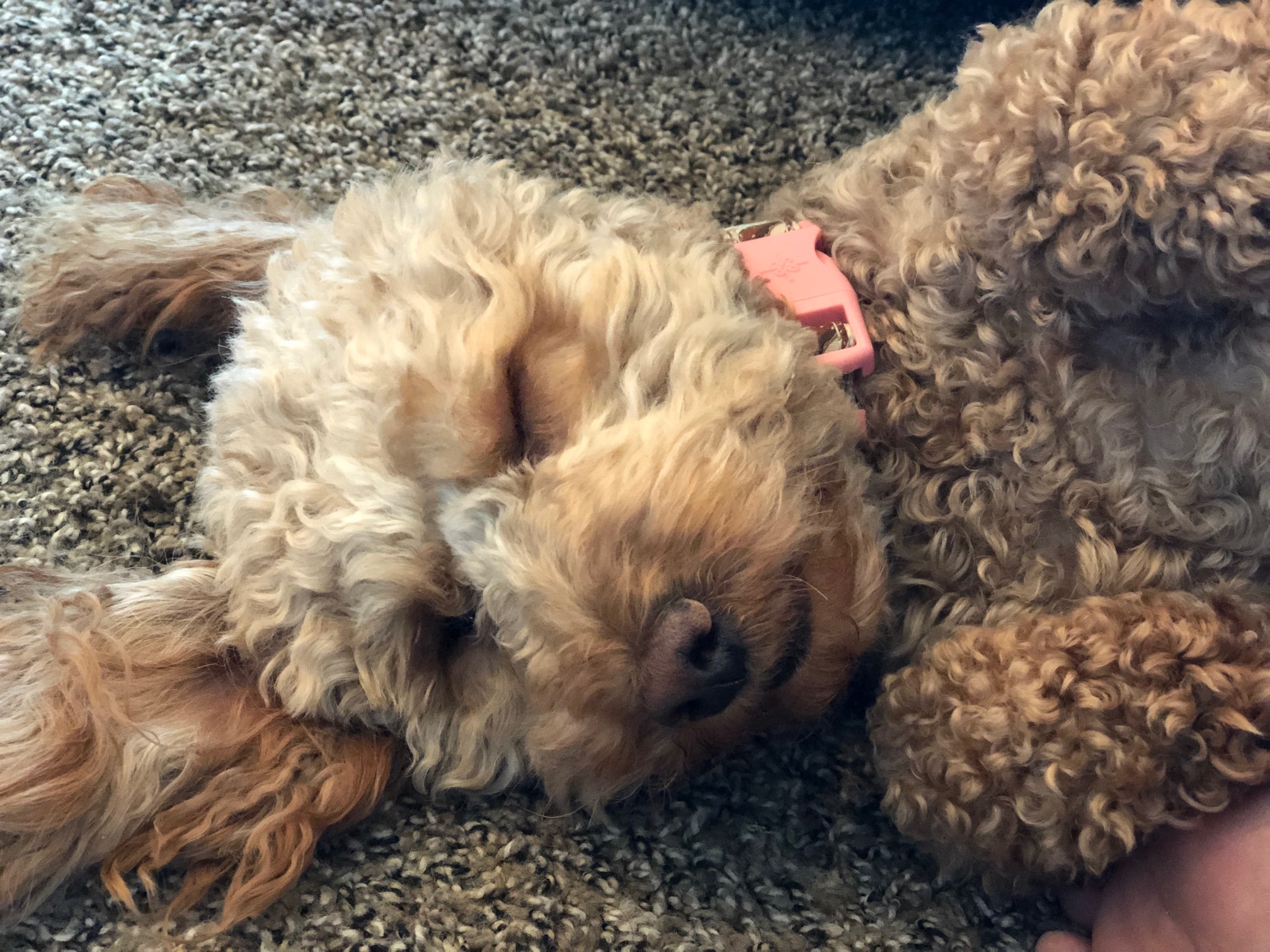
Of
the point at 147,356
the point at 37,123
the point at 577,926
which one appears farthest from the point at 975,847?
the point at 37,123

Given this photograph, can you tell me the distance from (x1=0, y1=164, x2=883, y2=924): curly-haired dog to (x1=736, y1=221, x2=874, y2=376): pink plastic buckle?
5 cm

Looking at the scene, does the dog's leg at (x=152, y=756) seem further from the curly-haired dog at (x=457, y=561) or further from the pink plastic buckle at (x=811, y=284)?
the pink plastic buckle at (x=811, y=284)

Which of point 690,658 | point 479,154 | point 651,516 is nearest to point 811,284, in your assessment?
point 651,516

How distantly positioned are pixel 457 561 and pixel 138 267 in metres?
0.70

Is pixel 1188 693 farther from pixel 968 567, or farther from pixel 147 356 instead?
pixel 147 356

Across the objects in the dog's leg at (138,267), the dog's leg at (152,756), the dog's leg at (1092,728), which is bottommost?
the dog's leg at (152,756)

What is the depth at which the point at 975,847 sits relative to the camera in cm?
120

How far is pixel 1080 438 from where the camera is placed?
3.93ft

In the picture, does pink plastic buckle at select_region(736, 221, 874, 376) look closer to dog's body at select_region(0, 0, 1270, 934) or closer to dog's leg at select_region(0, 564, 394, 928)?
dog's body at select_region(0, 0, 1270, 934)

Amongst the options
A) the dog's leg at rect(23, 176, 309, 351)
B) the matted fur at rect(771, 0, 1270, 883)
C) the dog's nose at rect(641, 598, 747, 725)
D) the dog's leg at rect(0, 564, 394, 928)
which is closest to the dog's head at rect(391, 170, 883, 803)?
the dog's nose at rect(641, 598, 747, 725)

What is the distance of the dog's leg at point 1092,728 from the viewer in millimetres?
1067

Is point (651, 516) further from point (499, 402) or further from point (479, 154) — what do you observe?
point (479, 154)

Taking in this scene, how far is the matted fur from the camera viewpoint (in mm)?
1071

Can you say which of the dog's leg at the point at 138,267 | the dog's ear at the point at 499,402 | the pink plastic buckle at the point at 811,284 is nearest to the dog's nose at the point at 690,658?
the dog's ear at the point at 499,402
